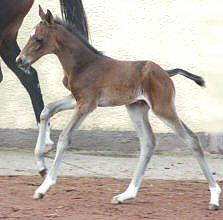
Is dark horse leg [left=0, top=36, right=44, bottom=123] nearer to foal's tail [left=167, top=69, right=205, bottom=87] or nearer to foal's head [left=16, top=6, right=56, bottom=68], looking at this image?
foal's head [left=16, top=6, right=56, bottom=68]

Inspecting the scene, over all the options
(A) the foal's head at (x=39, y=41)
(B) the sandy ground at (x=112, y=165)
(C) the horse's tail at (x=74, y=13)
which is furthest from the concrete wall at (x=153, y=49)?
(A) the foal's head at (x=39, y=41)

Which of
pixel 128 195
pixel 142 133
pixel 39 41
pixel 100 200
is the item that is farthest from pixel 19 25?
pixel 128 195

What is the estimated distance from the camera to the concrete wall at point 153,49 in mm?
7031

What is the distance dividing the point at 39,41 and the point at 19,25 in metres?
2.25

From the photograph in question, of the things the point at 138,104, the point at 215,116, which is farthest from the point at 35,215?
the point at 215,116

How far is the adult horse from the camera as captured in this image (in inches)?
246

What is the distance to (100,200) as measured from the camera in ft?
14.9

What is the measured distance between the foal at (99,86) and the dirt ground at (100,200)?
0.18m

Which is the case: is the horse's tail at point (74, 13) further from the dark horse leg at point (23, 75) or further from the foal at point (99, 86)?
the foal at point (99, 86)

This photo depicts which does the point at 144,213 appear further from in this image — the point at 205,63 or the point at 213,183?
the point at 205,63

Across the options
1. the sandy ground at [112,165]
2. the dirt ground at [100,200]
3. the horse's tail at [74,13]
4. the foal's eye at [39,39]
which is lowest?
the sandy ground at [112,165]

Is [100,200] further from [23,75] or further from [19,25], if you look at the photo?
[19,25]

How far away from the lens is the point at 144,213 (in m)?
4.18

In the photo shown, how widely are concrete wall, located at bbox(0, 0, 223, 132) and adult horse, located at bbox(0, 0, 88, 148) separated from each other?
42cm
